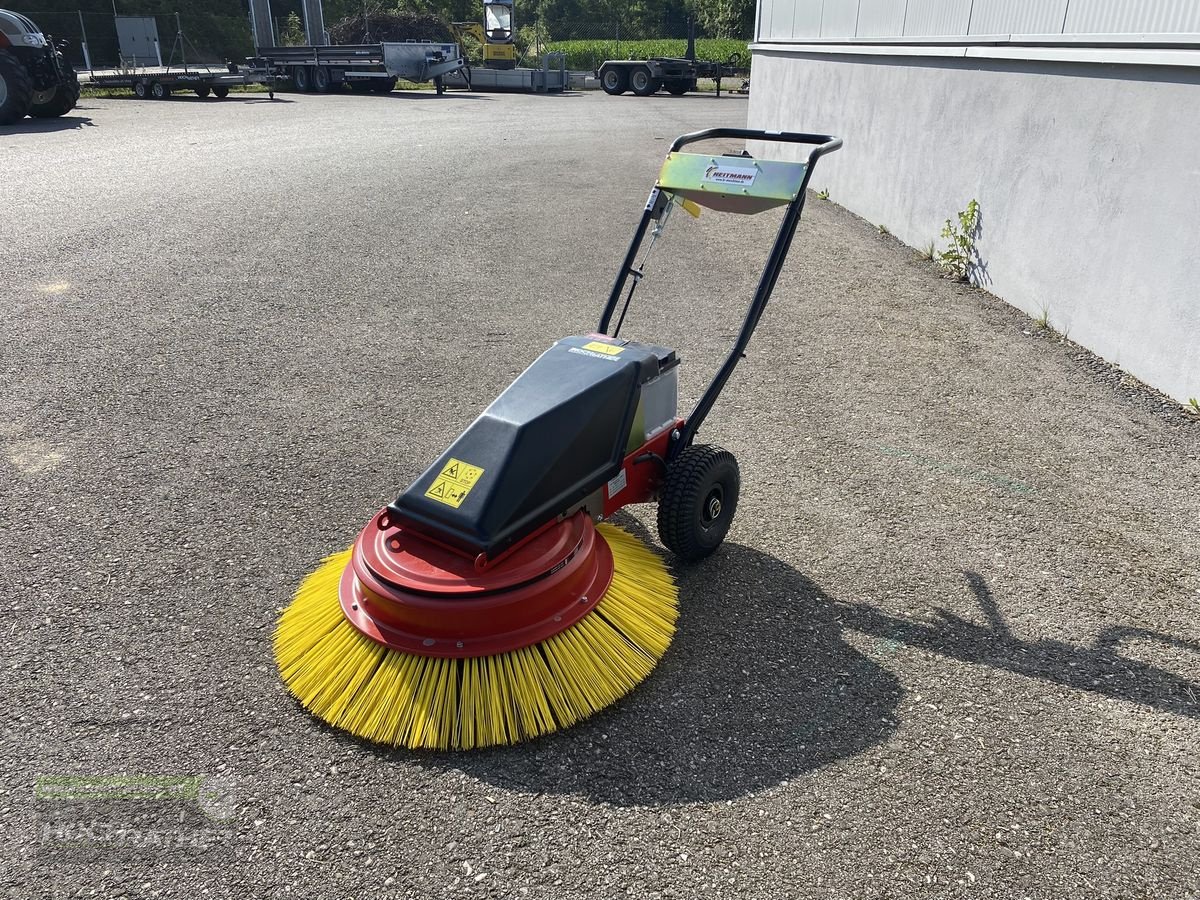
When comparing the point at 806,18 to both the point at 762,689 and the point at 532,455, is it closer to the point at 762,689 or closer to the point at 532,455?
the point at 532,455

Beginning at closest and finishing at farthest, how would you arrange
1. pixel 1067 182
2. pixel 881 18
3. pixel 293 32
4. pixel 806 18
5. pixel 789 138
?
pixel 789 138 < pixel 1067 182 < pixel 881 18 < pixel 806 18 < pixel 293 32

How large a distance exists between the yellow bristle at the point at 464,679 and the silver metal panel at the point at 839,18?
8.92m

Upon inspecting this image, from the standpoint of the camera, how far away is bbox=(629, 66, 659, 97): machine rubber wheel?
27906 millimetres

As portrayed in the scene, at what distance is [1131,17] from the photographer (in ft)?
16.4

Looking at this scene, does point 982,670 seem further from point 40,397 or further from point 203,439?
point 40,397

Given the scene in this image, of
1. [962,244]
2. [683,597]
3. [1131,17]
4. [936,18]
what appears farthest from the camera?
[936,18]

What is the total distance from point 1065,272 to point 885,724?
13.8 feet

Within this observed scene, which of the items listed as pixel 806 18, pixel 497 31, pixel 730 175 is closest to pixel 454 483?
pixel 730 175

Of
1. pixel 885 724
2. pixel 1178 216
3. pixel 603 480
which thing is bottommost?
pixel 885 724

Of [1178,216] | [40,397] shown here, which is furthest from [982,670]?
[40,397]

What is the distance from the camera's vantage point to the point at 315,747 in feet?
7.88

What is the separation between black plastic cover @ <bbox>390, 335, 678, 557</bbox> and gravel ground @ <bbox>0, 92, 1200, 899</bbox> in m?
0.63

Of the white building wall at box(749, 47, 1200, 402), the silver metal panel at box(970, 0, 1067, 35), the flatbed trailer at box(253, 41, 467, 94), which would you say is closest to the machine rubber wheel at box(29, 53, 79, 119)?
the flatbed trailer at box(253, 41, 467, 94)

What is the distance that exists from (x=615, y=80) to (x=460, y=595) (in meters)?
29.2
